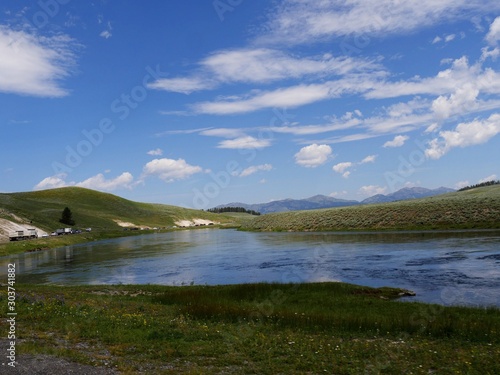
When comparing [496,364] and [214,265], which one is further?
[214,265]

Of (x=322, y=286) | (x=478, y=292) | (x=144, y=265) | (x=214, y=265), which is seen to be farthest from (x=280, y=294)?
(x=144, y=265)

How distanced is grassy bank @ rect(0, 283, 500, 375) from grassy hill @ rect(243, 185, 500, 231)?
76.9 metres

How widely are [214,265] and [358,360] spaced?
46.9 meters

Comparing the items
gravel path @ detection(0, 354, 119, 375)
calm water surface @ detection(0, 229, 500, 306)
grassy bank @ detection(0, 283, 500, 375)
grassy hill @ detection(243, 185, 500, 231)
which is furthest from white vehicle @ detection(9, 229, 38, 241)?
gravel path @ detection(0, 354, 119, 375)

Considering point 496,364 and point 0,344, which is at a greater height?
point 0,344

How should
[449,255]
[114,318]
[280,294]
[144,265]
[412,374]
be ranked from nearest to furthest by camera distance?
[412,374] < [114,318] < [280,294] < [449,255] < [144,265]

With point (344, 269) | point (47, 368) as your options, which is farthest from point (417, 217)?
point (47, 368)

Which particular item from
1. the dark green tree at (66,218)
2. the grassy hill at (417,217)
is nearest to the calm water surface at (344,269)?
the grassy hill at (417,217)

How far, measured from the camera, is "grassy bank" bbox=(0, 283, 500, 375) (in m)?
15.0

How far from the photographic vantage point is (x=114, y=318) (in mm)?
22328

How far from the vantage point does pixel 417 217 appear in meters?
107

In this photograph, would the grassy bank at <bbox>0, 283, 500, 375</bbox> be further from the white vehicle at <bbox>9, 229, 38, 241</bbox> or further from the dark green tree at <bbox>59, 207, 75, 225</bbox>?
the dark green tree at <bbox>59, 207, 75, 225</bbox>

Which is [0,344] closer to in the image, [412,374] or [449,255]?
[412,374]

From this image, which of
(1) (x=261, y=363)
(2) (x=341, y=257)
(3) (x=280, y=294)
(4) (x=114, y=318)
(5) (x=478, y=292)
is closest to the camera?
(1) (x=261, y=363)
